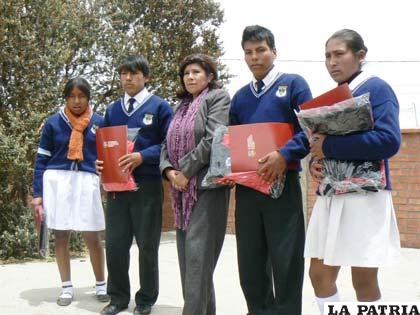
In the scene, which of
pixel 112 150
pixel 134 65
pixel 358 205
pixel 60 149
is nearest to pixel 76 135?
pixel 60 149

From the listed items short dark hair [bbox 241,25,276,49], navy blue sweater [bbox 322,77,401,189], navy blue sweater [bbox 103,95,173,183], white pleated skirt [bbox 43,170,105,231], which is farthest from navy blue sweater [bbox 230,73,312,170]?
white pleated skirt [bbox 43,170,105,231]

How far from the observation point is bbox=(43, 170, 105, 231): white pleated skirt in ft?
15.4

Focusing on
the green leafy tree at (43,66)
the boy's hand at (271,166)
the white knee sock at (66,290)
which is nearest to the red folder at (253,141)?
the boy's hand at (271,166)

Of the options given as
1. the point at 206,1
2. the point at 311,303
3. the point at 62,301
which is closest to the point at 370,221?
the point at 311,303

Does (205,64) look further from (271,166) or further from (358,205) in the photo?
(358,205)

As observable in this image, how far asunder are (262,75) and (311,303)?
225cm

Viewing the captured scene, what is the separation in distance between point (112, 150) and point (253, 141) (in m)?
1.45

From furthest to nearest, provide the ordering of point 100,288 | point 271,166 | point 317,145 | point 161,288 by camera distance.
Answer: point 161,288, point 100,288, point 271,166, point 317,145

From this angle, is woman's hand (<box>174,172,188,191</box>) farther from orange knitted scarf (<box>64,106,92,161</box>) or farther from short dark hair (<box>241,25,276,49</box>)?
orange knitted scarf (<box>64,106,92,161</box>)

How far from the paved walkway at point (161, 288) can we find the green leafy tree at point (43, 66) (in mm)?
1105

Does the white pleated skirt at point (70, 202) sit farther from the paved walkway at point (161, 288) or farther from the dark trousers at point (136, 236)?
the paved walkway at point (161, 288)

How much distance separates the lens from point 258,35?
11.4ft

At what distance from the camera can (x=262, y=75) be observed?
3512mm

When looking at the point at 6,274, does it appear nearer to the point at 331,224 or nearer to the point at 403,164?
the point at 331,224
